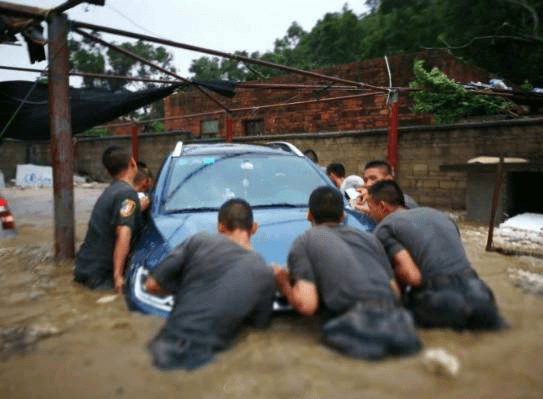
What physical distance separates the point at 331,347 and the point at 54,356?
152 centimetres

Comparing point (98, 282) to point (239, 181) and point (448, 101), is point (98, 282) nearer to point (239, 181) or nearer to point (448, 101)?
point (239, 181)

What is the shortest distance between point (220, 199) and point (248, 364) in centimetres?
182

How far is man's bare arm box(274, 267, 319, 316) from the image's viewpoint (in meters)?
2.41

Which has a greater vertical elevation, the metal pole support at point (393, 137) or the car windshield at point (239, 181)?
the metal pole support at point (393, 137)

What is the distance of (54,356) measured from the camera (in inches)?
95.0

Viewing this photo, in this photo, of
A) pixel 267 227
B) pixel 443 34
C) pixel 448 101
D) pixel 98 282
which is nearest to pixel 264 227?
pixel 267 227

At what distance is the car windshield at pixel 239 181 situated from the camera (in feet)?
12.5

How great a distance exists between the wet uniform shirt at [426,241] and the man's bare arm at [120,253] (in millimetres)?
1942

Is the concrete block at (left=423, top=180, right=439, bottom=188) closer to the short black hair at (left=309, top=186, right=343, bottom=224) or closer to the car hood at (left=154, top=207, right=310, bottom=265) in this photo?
the car hood at (left=154, top=207, right=310, bottom=265)

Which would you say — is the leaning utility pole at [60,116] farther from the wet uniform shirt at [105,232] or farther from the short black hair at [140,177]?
the wet uniform shirt at [105,232]

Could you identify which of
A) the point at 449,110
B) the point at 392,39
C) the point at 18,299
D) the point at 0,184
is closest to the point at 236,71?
the point at 392,39

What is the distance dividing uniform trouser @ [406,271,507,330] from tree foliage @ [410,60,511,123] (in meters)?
7.89

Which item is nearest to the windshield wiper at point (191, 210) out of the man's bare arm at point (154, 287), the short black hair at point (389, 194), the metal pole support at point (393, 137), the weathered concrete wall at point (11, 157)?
the man's bare arm at point (154, 287)

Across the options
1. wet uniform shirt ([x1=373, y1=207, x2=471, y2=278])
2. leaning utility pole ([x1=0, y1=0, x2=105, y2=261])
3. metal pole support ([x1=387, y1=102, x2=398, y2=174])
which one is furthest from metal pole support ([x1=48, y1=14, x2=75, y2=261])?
metal pole support ([x1=387, y1=102, x2=398, y2=174])
